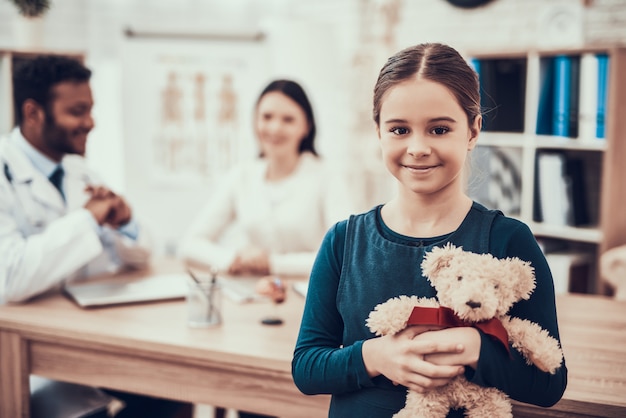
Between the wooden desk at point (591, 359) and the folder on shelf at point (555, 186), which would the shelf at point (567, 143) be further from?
the wooden desk at point (591, 359)

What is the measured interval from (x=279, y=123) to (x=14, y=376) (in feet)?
4.14

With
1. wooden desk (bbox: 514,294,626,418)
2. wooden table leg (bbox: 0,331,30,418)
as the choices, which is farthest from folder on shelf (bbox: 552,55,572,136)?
wooden table leg (bbox: 0,331,30,418)

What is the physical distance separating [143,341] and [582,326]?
3.45 ft

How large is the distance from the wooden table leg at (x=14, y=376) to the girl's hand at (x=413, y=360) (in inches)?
41.4

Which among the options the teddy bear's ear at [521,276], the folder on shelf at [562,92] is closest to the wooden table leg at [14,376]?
the teddy bear's ear at [521,276]

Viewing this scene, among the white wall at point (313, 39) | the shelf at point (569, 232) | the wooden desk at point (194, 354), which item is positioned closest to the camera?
the wooden desk at point (194, 354)

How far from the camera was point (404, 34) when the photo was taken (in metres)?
3.77

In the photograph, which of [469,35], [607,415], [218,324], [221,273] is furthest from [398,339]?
[469,35]

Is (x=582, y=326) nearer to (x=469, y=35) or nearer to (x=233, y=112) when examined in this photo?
(x=469, y=35)

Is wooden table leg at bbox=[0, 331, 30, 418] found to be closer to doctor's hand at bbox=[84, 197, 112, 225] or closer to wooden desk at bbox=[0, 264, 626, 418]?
wooden desk at bbox=[0, 264, 626, 418]

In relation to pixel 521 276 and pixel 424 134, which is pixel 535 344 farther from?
pixel 424 134

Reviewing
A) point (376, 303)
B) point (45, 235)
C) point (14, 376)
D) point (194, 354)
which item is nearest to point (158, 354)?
point (194, 354)

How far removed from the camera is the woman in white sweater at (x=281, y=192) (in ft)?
8.22

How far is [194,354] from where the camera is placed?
1486mm
